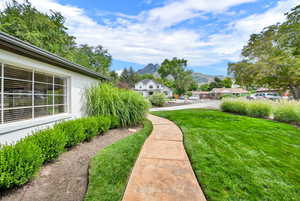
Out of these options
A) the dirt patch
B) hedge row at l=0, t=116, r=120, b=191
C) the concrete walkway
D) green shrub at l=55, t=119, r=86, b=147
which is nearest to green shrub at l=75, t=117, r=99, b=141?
hedge row at l=0, t=116, r=120, b=191

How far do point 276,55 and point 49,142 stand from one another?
1570cm

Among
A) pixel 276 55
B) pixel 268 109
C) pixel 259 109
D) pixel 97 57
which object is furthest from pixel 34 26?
pixel 276 55

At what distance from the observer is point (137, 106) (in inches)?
203

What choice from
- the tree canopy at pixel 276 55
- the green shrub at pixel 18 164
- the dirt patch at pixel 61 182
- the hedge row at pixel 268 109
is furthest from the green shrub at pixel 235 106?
the green shrub at pixel 18 164

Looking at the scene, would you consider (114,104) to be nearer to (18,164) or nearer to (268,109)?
(18,164)

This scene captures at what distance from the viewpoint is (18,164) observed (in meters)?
1.68

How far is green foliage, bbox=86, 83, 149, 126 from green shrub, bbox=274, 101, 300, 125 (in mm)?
7583

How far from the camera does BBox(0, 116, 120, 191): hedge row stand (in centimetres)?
161

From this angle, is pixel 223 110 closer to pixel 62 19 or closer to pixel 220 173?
pixel 220 173

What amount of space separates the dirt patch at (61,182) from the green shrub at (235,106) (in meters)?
9.44

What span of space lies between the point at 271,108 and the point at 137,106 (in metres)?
8.01

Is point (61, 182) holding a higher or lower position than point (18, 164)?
lower

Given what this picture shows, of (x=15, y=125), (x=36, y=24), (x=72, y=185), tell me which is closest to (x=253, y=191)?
(x=72, y=185)

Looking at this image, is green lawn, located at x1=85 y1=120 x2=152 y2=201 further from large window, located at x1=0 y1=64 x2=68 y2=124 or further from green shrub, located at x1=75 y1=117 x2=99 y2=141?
large window, located at x1=0 y1=64 x2=68 y2=124
